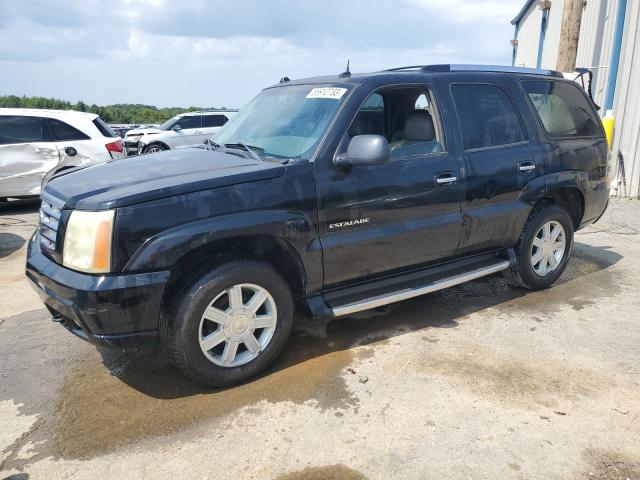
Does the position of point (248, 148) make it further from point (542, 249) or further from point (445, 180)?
point (542, 249)

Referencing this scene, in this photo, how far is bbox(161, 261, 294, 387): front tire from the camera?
295cm

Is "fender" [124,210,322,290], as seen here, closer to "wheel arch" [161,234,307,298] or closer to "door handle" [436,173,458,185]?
"wheel arch" [161,234,307,298]

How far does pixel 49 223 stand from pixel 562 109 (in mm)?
4464

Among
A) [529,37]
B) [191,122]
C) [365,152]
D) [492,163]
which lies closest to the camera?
[365,152]

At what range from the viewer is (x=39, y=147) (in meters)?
8.70

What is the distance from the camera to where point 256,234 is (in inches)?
121

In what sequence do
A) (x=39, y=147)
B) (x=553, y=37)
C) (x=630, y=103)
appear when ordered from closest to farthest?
1. (x=39, y=147)
2. (x=630, y=103)
3. (x=553, y=37)

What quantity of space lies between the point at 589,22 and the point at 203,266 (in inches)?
494

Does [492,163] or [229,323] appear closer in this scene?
[229,323]

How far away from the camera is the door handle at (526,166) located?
434 centimetres

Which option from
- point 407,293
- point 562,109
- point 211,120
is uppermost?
point 562,109

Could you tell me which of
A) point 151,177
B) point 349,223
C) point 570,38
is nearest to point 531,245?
point 349,223

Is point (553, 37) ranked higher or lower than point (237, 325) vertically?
higher

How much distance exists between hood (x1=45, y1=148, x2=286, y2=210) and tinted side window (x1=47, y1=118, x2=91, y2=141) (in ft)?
19.9
